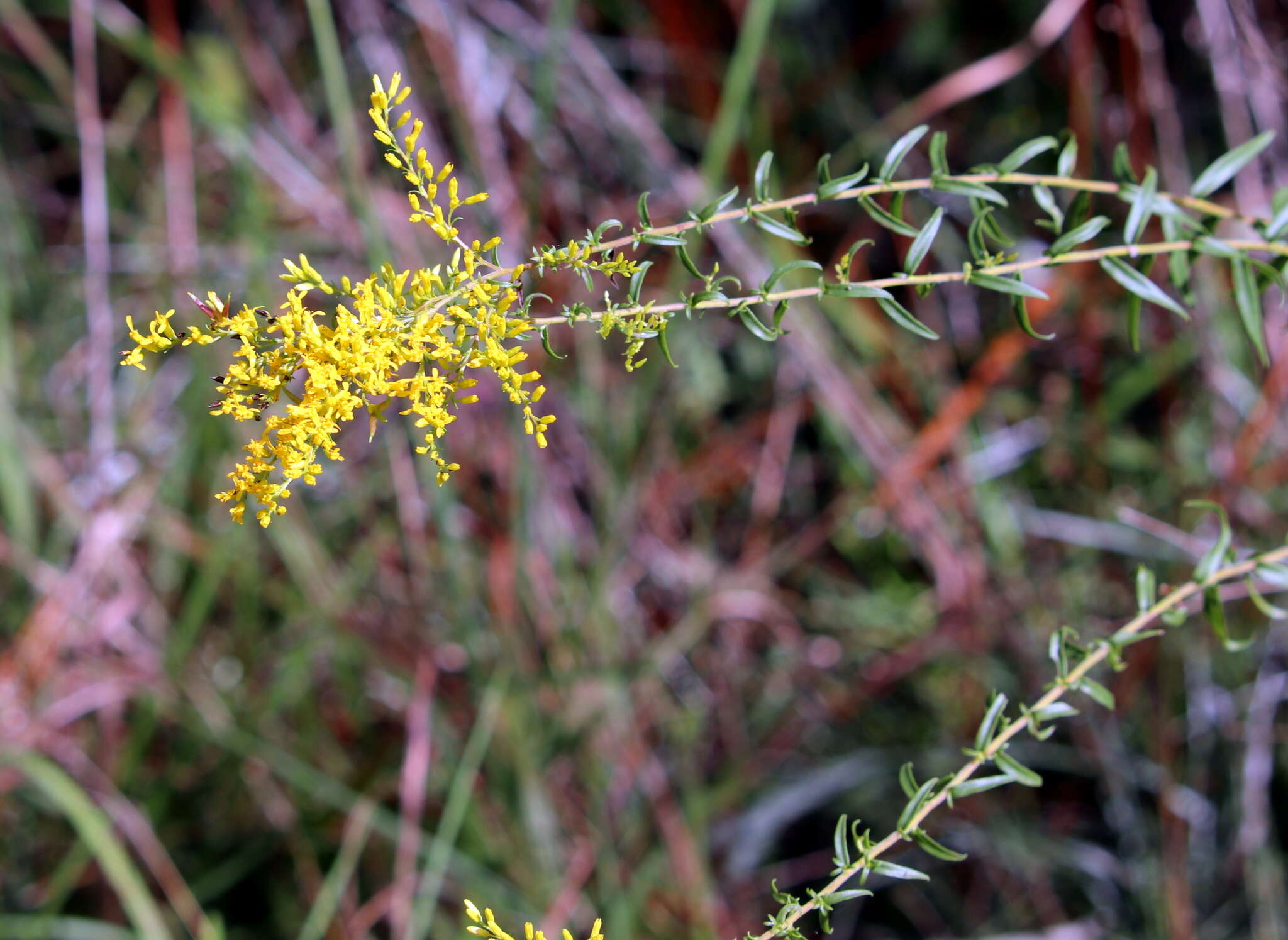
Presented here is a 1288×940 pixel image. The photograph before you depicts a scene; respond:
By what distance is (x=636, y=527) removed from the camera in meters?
1.35

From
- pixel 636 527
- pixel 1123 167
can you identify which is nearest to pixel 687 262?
pixel 1123 167

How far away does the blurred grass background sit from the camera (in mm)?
1125

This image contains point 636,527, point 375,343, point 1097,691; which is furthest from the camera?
point 636,527

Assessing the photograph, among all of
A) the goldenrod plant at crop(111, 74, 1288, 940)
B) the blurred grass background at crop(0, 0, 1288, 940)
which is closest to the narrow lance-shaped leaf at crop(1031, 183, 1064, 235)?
the goldenrod plant at crop(111, 74, 1288, 940)

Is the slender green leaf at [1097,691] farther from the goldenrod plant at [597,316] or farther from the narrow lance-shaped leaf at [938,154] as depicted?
the narrow lance-shaped leaf at [938,154]

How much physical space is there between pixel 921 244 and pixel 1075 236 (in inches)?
2.7

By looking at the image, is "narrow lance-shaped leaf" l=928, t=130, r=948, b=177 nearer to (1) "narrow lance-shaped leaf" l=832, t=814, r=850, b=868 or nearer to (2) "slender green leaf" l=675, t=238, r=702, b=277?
(2) "slender green leaf" l=675, t=238, r=702, b=277

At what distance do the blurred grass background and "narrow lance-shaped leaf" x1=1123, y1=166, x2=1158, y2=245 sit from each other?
596 millimetres

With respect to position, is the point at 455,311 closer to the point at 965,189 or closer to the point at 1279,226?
the point at 965,189

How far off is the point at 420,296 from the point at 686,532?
1.02m

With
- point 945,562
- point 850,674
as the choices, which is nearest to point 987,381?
point 945,562

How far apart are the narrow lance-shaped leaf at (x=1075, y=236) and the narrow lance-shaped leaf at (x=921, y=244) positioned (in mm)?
53

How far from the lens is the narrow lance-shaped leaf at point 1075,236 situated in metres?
0.45

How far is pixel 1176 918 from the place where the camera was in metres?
1.07
